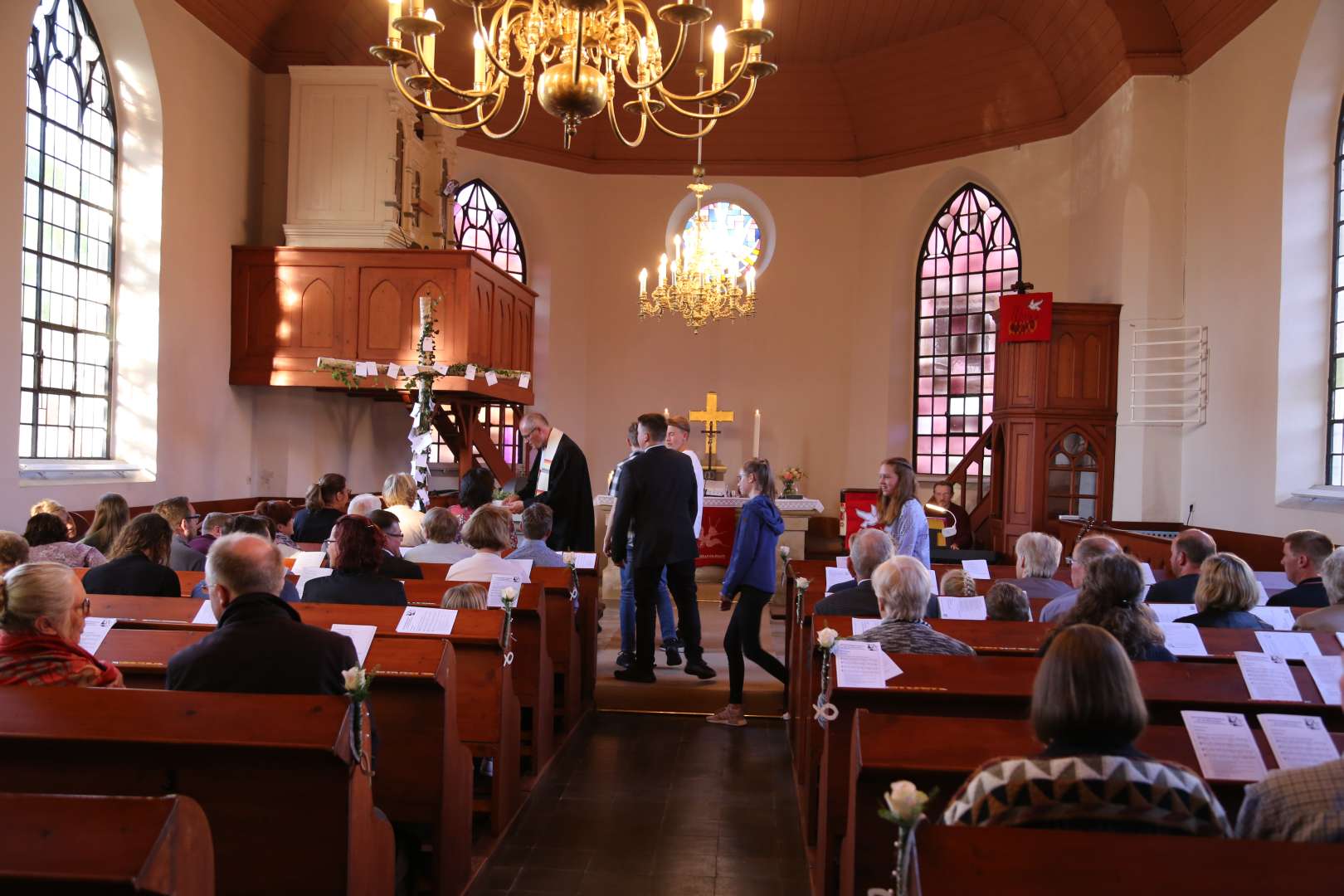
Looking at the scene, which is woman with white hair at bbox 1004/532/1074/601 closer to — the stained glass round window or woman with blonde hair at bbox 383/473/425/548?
woman with blonde hair at bbox 383/473/425/548

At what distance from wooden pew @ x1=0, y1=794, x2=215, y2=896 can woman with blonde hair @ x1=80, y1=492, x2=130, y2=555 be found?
13.5 ft

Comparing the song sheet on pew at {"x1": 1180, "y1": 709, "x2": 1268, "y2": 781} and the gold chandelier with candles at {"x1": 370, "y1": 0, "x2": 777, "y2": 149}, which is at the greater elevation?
the gold chandelier with candles at {"x1": 370, "y1": 0, "x2": 777, "y2": 149}

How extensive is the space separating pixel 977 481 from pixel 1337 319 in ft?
16.2

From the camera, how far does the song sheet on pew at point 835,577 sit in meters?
5.30

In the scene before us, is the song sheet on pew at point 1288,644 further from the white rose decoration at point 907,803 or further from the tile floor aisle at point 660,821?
the white rose decoration at point 907,803

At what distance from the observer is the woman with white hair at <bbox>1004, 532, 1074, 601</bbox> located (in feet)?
16.8

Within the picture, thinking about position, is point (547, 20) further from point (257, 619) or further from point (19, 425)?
point (19, 425)

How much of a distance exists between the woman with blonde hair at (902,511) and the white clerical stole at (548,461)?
2.49 metres

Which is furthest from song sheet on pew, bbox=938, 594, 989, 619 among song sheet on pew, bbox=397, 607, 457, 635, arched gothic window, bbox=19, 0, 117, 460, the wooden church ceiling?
the wooden church ceiling

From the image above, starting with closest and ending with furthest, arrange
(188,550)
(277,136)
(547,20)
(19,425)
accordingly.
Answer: (547,20) → (188,550) → (19,425) → (277,136)

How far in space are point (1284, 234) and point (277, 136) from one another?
31.5ft

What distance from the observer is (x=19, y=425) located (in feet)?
25.5

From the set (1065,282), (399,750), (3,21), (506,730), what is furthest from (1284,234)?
(3,21)

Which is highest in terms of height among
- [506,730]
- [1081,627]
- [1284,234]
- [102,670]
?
[1284,234]
